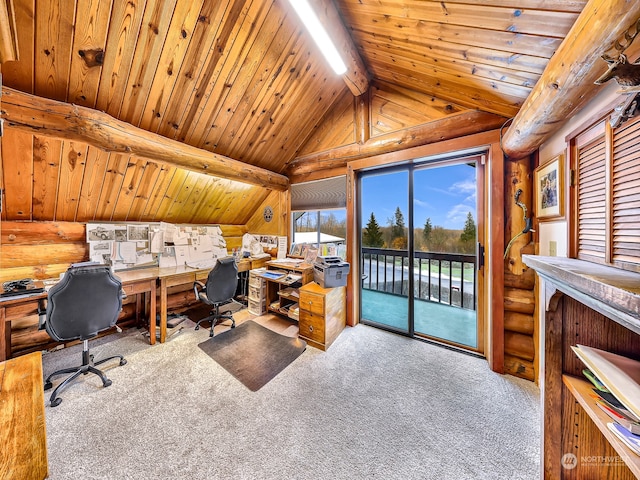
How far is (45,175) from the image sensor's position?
6.94 feet

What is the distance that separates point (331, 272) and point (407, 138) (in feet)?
6.12

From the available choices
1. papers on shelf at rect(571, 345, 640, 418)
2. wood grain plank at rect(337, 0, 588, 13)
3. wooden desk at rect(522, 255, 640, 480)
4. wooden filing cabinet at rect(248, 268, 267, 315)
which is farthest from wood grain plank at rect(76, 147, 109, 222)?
papers on shelf at rect(571, 345, 640, 418)

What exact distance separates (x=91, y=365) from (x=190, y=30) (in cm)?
313

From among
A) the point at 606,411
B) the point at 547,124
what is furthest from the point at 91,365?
the point at 547,124

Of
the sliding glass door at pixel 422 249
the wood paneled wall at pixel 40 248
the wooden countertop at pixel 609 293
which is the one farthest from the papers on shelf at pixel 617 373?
the wood paneled wall at pixel 40 248

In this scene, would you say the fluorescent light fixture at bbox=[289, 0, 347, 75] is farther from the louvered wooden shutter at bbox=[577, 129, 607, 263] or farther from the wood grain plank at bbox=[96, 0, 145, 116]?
the louvered wooden shutter at bbox=[577, 129, 607, 263]

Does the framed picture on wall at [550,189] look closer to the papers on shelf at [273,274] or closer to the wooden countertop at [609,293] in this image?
the wooden countertop at [609,293]

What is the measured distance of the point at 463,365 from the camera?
2230 millimetres

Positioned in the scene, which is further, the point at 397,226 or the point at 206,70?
the point at 397,226

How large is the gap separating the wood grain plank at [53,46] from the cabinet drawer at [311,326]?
3.04m

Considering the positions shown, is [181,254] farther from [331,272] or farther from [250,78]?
[250,78]

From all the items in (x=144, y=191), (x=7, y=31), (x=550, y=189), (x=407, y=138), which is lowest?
(x=550, y=189)

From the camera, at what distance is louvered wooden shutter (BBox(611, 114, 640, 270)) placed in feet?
3.08

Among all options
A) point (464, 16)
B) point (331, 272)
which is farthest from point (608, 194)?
point (331, 272)
